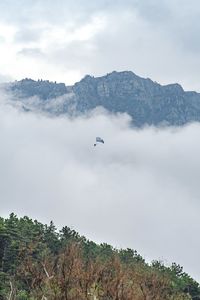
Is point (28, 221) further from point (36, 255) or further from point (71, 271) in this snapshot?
point (71, 271)

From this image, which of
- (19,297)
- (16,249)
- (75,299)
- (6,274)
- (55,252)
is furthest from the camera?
(55,252)

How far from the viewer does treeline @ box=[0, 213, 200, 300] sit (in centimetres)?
3947

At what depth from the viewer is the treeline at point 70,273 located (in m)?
39.5

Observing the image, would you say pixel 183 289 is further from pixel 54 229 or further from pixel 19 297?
pixel 19 297

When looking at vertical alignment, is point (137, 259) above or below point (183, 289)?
above

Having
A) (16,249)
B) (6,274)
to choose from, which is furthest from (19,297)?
(16,249)

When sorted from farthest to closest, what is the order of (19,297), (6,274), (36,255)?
(36,255), (6,274), (19,297)

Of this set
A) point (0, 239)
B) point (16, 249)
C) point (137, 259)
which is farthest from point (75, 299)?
point (137, 259)

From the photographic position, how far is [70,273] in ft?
131

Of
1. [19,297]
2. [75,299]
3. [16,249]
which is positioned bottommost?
[75,299]

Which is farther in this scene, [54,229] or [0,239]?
[54,229]

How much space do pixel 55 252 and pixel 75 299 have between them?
7166 cm

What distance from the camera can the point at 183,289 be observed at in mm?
102250

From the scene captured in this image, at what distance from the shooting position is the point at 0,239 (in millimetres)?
95500
